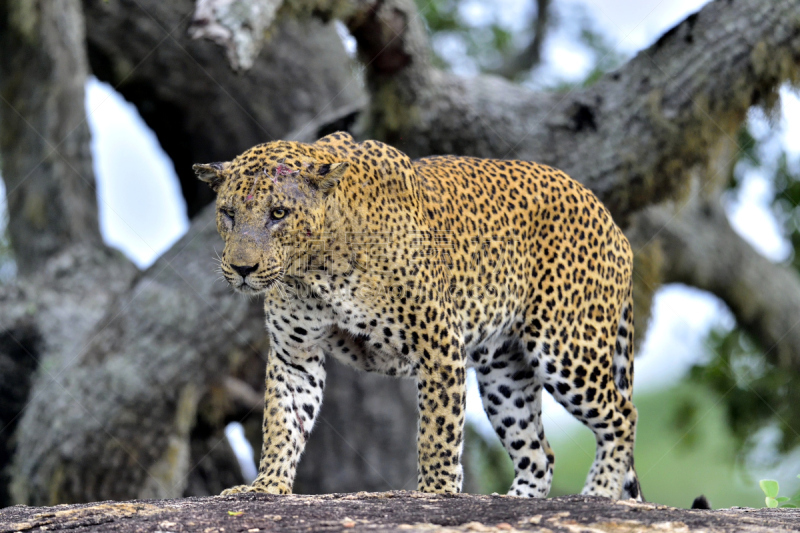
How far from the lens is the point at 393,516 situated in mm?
4383

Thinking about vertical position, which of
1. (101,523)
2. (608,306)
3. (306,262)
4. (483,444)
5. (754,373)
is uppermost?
(754,373)

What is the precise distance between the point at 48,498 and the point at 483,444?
23.4 feet

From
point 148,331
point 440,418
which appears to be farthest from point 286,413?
point 148,331

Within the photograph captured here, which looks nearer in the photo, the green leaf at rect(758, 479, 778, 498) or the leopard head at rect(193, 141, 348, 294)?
the leopard head at rect(193, 141, 348, 294)

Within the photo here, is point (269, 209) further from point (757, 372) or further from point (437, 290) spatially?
point (757, 372)

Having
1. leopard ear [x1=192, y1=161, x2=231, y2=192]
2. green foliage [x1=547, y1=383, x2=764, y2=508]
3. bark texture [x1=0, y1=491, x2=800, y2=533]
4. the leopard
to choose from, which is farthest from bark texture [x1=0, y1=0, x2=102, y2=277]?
green foliage [x1=547, y1=383, x2=764, y2=508]

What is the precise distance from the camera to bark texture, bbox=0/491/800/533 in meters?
4.13

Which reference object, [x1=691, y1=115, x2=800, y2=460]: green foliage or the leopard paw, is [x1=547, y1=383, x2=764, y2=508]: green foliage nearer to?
[x1=691, y1=115, x2=800, y2=460]: green foliage

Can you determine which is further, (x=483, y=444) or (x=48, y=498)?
(x=483, y=444)

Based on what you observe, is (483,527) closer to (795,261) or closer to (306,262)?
(306,262)

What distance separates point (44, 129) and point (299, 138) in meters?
3.24

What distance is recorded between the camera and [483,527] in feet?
13.4

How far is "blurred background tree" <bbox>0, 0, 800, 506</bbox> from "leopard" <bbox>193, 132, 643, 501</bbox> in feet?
5.73

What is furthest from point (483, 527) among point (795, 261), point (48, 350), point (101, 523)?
point (795, 261)
